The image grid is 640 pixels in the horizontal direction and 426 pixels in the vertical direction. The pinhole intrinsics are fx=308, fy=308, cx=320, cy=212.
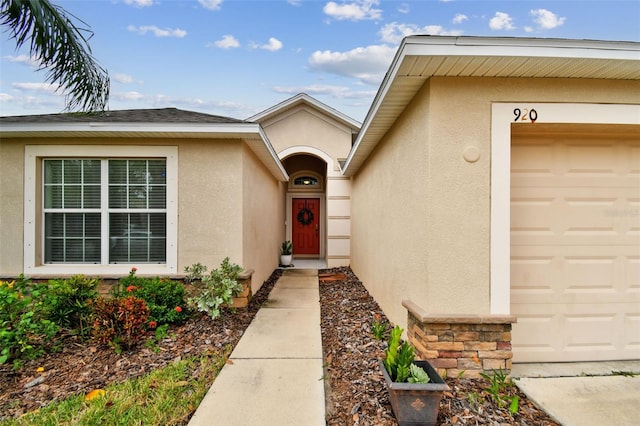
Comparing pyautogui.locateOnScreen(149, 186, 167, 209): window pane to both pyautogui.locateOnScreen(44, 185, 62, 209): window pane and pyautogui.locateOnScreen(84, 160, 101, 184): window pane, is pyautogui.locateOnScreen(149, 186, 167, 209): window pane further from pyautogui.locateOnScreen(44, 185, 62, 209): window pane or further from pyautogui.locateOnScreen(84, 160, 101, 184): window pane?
pyautogui.locateOnScreen(44, 185, 62, 209): window pane

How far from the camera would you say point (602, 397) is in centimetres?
266

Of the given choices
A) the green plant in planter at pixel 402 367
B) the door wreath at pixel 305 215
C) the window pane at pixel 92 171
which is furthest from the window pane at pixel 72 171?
the door wreath at pixel 305 215

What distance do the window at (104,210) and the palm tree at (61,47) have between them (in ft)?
3.56

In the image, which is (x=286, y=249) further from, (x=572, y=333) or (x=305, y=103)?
(x=572, y=333)

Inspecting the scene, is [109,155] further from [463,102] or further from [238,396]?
[463,102]

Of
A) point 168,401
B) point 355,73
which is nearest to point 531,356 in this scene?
point 168,401

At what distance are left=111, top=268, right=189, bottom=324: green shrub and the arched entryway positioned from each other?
26.0 feet

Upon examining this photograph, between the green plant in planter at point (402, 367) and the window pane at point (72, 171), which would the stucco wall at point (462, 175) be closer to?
the green plant in planter at point (402, 367)

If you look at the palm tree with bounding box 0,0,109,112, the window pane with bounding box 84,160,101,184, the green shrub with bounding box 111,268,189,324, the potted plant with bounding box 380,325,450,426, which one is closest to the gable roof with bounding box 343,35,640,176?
the potted plant with bounding box 380,325,450,426

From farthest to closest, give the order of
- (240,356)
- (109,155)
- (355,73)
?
(355,73)
(109,155)
(240,356)

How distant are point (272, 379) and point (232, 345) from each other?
41.2 inches

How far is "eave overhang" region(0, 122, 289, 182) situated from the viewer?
15.5 feet

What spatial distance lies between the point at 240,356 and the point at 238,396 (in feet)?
2.75

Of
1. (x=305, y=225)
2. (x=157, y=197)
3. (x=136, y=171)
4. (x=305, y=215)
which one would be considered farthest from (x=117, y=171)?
(x=305, y=225)
